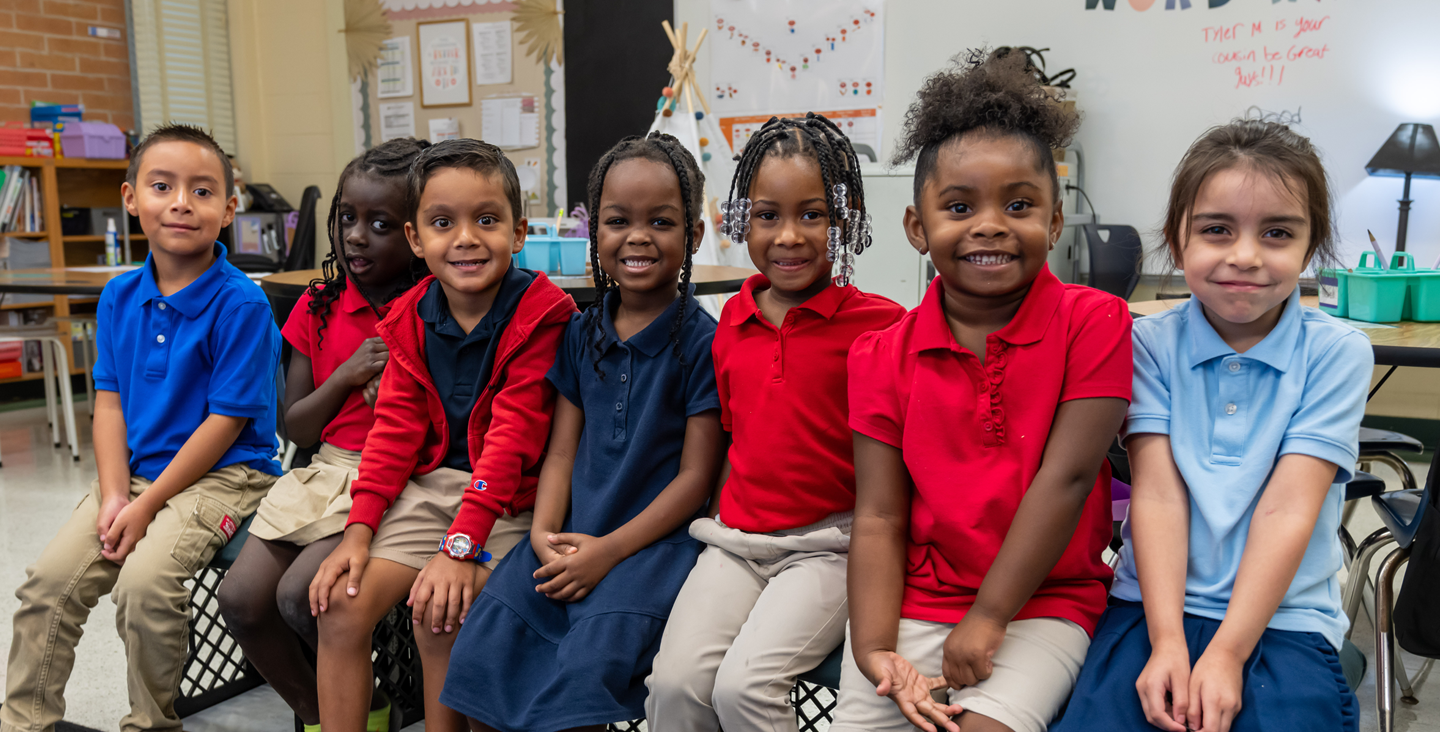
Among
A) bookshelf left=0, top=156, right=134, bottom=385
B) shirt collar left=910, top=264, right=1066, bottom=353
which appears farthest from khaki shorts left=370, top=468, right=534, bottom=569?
bookshelf left=0, top=156, right=134, bottom=385

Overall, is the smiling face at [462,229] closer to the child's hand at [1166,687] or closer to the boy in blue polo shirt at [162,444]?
the boy in blue polo shirt at [162,444]

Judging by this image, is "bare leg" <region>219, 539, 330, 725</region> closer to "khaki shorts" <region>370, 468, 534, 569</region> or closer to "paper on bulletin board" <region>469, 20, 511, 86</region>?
"khaki shorts" <region>370, 468, 534, 569</region>

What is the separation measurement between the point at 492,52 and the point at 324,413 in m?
4.57

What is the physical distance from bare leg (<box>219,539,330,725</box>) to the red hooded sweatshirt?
0.16 meters

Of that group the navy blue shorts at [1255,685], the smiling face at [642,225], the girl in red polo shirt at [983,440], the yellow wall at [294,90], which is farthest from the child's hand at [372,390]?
the yellow wall at [294,90]

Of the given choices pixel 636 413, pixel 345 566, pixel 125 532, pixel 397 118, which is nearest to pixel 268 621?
pixel 345 566

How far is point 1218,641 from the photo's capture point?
2.98 feet

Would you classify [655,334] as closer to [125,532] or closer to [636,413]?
[636,413]

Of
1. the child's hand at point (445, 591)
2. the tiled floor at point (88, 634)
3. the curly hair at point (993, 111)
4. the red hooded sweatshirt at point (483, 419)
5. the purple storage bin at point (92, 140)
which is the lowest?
the tiled floor at point (88, 634)

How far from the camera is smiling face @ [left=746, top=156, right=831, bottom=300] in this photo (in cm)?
123

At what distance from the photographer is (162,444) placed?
1.57m

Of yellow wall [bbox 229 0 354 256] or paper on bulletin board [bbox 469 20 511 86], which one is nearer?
paper on bulletin board [bbox 469 20 511 86]

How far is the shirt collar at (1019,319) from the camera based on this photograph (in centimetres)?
102

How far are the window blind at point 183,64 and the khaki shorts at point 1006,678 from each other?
17.9 ft
